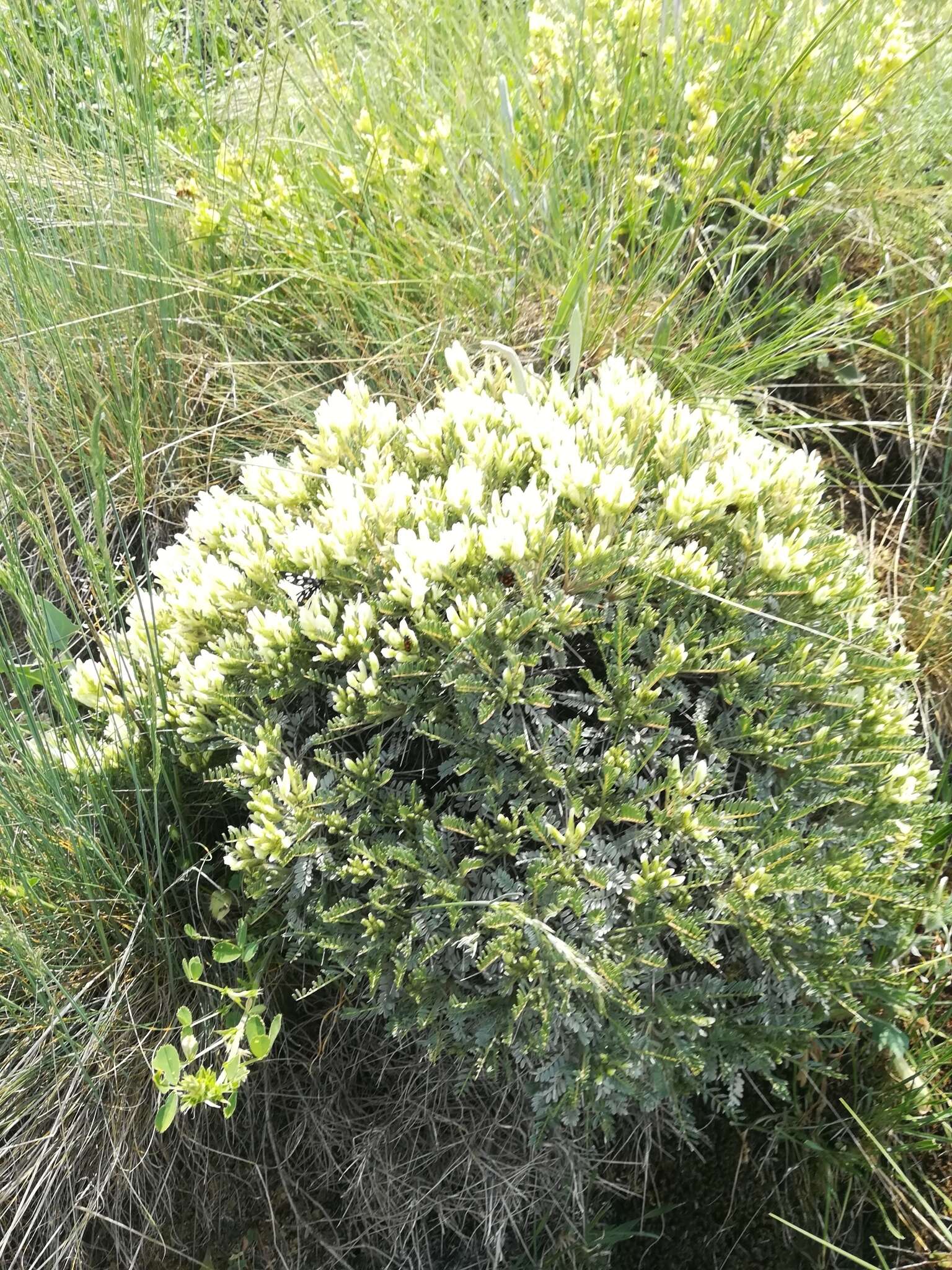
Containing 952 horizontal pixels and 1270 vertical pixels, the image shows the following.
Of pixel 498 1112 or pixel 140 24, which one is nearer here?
pixel 498 1112

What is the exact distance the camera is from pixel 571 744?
4.96ft

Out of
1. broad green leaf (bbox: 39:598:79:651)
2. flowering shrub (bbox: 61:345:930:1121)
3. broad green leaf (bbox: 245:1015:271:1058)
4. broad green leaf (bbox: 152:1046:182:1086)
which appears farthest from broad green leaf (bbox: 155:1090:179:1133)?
broad green leaf (bbox: 39:598:79:651)

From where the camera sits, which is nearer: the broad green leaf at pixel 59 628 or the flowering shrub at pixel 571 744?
the flowering shrub at pixel 571 744

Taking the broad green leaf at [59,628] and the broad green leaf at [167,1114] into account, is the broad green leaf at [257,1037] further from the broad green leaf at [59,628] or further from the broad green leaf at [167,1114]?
the broad green leaf at [59,628]

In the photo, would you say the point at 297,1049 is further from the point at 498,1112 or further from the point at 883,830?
the point at 883,830

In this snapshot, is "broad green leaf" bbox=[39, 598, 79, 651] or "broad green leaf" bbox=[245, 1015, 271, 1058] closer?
"broad green leaf" bbox=[245, 1015, 271, 1058]

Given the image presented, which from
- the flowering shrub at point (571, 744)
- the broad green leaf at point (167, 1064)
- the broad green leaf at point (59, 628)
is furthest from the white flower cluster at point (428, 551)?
the broad green leaf at point (167, 1064)

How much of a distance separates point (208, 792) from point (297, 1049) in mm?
540

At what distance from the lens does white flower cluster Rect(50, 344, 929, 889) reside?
61.2 inches

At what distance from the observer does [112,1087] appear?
5.99 ft

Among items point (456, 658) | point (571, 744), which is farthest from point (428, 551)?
point (571, 744)

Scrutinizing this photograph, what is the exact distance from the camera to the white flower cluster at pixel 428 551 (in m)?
1.55

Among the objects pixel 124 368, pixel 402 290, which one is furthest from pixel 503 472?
pixel 124 368

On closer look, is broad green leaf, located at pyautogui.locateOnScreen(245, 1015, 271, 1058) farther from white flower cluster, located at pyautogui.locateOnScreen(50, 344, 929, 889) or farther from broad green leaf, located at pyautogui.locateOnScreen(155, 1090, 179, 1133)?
white flower cluster, located at pyautogui.locateOnScreen(50, 344, 929, 889)
